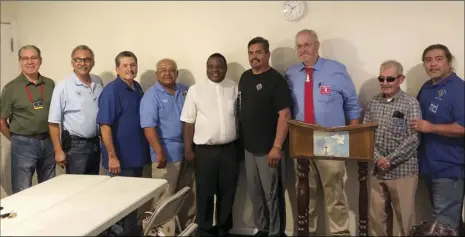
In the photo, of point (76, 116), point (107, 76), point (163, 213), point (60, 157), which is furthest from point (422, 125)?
point (107, 76)

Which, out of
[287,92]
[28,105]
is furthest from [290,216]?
[28,105]

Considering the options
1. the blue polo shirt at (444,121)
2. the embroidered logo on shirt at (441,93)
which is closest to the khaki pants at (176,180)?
the blue polo shirt at (444,121)

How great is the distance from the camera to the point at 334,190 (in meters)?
3.39

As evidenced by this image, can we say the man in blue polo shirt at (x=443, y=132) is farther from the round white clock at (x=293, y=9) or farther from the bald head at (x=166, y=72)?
the bald head at (x=166, y=72)

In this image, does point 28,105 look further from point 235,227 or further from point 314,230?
point 314,230

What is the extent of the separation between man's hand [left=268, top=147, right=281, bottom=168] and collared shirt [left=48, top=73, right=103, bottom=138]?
4.50 ft

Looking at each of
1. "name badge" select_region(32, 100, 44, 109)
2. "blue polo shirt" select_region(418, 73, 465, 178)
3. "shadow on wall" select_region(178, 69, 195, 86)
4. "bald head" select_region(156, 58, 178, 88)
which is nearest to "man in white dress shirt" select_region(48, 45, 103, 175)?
"name badge" select_region(32, 100, 44, 109)

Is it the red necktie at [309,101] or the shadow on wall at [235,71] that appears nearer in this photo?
the red necktie at [309,101]

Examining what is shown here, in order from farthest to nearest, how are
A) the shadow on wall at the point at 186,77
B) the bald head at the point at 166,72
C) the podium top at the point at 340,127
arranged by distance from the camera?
1. the shadow on wall at the point at 186,77
2. the bald head at the point at 166,72
3. the podium top at the point at 340,127

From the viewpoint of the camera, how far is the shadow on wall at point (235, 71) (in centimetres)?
385

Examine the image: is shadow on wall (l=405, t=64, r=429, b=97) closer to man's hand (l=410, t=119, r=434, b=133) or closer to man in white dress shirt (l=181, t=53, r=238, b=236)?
man's hand (l=410, t=119, r=434, b=133)

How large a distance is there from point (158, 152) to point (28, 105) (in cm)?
107

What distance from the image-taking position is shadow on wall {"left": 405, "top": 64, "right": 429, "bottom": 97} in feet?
11.1

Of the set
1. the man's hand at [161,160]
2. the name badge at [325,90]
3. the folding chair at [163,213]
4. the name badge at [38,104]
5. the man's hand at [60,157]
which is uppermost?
the name badge at [325,90]
